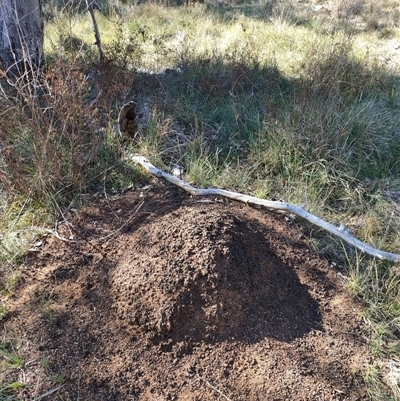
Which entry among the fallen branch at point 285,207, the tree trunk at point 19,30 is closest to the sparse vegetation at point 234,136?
the fallen branch at point 285,207

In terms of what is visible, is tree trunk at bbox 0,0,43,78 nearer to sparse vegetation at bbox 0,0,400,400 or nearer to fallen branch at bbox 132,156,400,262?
sparse vegetation at bbox 0,0,400,400

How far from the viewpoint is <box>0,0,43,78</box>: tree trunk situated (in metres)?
3.86

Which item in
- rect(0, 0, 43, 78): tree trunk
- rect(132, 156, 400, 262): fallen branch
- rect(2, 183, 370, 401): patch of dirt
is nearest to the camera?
rect(2, 183, 370, 401): patch of dirt

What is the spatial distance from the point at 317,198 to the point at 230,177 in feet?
2.29

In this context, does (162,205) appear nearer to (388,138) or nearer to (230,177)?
(230,177)

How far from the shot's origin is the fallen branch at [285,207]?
2.60 m

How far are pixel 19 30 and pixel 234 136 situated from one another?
2.30 m

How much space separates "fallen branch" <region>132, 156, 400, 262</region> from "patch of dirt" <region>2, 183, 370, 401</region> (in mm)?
330

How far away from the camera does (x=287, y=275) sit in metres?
2.32

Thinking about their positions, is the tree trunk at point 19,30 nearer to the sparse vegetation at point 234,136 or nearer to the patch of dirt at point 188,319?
the sparse vegetation at point 234,136

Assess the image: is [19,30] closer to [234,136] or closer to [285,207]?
[234,136]

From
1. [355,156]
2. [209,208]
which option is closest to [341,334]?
[209,208]

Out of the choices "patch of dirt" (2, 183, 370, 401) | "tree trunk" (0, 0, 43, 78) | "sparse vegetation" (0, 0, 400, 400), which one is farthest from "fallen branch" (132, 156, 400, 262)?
"tree trunk" (0, 0, 43, 78)

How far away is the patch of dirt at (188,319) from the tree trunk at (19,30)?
2489 millimetres
